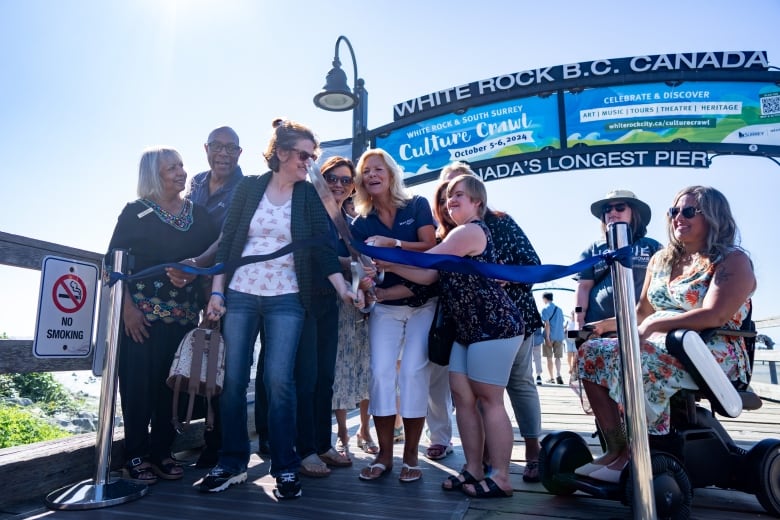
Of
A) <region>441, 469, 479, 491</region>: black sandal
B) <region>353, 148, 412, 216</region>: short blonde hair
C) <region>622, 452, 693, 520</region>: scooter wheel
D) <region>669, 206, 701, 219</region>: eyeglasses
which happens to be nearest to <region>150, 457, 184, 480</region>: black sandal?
<region>441, 469, 479, 491</region>: black sandal

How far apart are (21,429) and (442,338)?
1217cm

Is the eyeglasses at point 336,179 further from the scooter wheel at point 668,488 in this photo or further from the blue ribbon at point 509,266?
the scooter wheel at point 668,488

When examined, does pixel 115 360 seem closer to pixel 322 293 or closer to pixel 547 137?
pixel 322 293

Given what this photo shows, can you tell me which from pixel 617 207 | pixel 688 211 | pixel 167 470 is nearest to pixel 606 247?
pixel 617 207

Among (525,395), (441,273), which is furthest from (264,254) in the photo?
(525,395)

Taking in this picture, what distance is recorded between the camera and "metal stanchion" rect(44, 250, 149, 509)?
2.45 m

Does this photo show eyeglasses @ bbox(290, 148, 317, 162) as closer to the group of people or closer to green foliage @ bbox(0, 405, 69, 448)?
the group of people

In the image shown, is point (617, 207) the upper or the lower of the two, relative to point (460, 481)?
upper

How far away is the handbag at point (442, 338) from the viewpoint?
9.63 ft

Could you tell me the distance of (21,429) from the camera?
11.3 m

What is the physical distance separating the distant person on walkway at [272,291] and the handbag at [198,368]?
0.19 ft

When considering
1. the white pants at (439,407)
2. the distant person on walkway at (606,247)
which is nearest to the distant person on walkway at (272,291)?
the white pants at (439,407)

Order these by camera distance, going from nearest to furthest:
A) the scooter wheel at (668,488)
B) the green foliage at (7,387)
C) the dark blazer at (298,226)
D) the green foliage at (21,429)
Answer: the scooter wheel at (668,488) → the dark blazer at (298,226) → the green foliage at (21,429) → the green foliage at (7,387)

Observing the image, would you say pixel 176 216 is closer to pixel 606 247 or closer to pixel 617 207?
pixel 606 247
